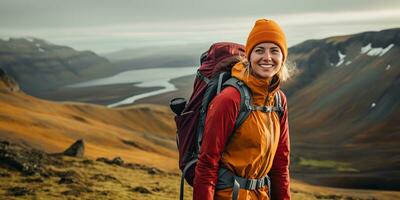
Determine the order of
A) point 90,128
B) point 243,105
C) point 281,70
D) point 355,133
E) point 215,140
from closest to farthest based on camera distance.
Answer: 1. point 215,140
2. point 243,105
3. point 281,70
4. point 90,128
5. point 355,133

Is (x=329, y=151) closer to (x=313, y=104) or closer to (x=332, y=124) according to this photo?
(x=332, y=124)

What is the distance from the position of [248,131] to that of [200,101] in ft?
2.48

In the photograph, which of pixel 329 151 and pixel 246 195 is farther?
pixel 329 151

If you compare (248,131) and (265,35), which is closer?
(248,131)

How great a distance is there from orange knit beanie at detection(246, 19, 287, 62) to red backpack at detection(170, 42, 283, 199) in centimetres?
36

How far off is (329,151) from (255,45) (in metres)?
122

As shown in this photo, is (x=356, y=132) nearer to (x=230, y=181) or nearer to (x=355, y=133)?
(x=355, y=133)

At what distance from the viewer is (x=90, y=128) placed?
7919cm

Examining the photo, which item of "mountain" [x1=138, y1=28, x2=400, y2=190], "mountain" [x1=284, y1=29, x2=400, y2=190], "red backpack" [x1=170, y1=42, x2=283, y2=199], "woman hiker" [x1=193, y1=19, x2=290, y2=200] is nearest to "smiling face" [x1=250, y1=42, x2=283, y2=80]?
"woman hiker" [x1=193, y1=19, x2=290, y2=200]

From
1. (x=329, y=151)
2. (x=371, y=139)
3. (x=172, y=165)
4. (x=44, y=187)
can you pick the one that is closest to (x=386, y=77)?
(x=371, y=139)

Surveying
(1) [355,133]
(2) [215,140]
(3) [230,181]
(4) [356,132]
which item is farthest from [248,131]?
(4) [356,132]

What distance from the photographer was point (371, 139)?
5325 inches

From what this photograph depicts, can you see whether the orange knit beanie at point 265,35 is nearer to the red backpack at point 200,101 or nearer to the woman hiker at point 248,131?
the woman hiker at point 248,131

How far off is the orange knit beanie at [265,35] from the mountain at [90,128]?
3923cm
